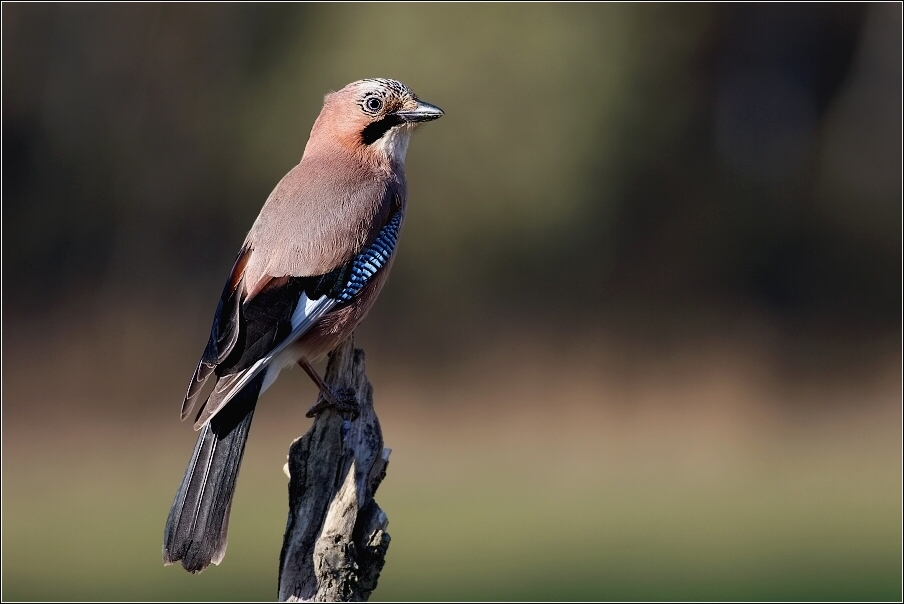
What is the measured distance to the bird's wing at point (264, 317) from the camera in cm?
414

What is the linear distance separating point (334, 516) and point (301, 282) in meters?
1.03

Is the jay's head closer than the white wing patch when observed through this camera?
No

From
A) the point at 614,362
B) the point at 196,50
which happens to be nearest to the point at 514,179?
the point at 614,362

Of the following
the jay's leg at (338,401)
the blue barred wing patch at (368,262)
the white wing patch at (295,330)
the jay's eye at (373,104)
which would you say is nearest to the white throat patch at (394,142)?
the jay's eye at (373,104)

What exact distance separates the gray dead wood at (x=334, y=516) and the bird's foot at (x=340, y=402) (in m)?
0.06

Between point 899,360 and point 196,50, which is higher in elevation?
point 196,50

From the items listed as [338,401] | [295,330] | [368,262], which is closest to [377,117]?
[368,262]

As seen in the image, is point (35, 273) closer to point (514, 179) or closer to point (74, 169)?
point (74, 169)

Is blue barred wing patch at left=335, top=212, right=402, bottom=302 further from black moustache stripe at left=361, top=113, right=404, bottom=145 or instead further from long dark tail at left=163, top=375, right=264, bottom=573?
long dark tail at left=163, top=375, right=264, bottom=573

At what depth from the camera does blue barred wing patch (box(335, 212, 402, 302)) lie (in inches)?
185

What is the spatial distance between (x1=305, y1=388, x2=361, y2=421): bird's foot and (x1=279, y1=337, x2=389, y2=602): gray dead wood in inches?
2.3

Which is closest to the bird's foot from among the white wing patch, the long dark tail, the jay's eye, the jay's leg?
the jay's leg

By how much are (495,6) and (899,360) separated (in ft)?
23.2

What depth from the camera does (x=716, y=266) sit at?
16078mm
